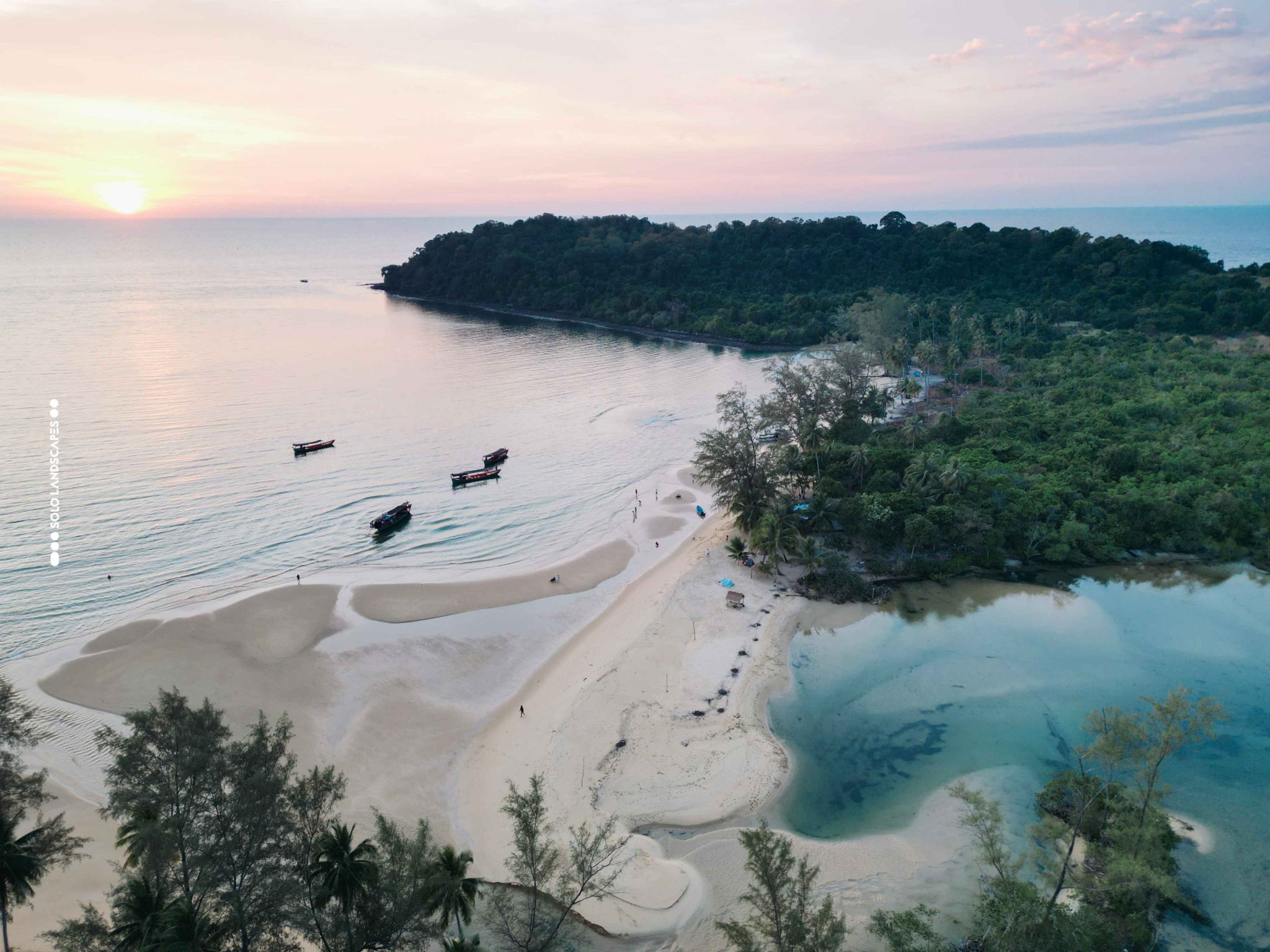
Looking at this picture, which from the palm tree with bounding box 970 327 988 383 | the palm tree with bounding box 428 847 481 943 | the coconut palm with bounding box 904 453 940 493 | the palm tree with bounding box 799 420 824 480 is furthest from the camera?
the palm tree with bounding box 970 327 988 383

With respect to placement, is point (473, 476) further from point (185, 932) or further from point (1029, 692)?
point (185, 932)

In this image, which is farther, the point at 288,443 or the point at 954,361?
the point at 954,361

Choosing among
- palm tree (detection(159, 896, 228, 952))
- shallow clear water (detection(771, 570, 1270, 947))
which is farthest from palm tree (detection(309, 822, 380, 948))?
shallow clear water (detection(771, 570, 1270, 947))

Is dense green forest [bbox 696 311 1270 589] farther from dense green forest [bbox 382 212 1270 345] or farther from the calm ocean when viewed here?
dense green forest [bbox 382 212 1270 345]

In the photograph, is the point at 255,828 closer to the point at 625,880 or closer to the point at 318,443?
the point at 625,880

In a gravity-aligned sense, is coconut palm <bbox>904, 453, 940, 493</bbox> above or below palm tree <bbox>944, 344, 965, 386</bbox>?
below

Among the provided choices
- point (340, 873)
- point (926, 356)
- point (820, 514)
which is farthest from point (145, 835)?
point (926, 356)
